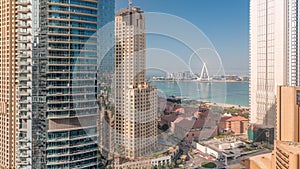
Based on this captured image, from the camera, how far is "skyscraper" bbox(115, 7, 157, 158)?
196 centimetres

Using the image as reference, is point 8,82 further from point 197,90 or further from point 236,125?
point 236,125

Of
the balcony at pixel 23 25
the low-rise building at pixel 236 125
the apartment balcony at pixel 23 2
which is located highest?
the apartment balcony at pixel 23 2

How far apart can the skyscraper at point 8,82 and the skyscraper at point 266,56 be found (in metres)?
4.86

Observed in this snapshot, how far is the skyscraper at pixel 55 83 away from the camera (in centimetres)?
343

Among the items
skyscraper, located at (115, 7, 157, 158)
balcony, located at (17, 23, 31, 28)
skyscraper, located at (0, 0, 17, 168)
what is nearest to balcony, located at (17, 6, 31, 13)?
balcony, located at (17, 23, 31, 28)

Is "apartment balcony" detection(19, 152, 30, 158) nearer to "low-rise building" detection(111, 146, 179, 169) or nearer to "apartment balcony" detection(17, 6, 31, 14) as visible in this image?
"low-rise building" detection(111, 146, 179, 169)

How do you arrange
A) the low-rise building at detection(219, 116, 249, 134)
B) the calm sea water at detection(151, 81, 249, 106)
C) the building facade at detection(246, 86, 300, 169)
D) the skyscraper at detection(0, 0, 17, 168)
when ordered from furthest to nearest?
1. the low-rise building at detection(219, 116, 249, 134)
2. the skyscraper at detection(0, 0, 17, 168)
3. the building facade at detection(246, 86, 300, 169)
4. the calm sea water at detection(151, 81, 249, 106)

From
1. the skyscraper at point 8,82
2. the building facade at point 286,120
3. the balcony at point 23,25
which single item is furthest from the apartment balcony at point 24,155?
the building facade at point 286,120

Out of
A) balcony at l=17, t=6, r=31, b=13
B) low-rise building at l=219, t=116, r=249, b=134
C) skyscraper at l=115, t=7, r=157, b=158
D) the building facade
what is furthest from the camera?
low-rise building at l=219, t=116, r=249, b=134

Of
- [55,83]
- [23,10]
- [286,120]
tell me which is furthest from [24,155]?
[286,120]

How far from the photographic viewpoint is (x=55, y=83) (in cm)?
346

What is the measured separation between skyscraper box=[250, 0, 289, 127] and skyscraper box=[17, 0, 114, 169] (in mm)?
3887

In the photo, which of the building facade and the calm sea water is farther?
the building facade

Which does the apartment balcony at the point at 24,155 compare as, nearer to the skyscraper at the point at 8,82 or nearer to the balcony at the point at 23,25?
the skyscraper at the point at 8,82
